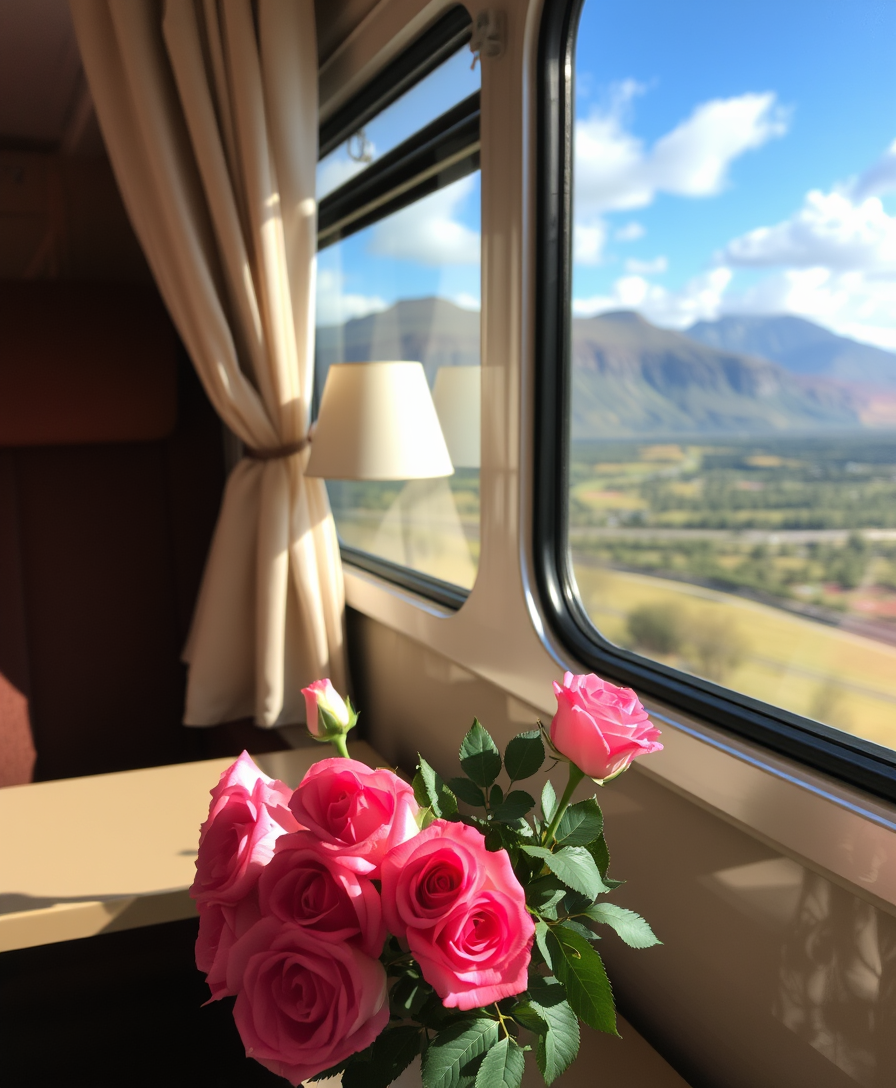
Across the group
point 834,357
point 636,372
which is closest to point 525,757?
point 834,357

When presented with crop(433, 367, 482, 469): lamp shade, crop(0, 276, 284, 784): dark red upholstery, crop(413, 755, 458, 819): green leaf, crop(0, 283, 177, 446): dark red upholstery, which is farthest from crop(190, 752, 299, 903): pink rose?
crop(0, 283, 177, 446): dark red upholstery

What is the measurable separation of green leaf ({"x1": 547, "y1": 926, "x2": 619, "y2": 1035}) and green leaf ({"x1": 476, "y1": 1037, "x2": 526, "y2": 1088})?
52 mm

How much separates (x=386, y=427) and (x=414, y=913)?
1.01 metres

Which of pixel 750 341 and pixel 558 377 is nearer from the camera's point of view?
pixel 558 377

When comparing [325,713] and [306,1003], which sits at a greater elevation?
[325,713]

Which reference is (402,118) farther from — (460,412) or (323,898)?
(323,898)

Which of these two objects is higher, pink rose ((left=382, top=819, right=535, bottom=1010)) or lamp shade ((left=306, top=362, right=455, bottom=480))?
lamp shade ((left=306, top=362, right=455, bottom=480))

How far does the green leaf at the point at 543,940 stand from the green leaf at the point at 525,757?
107 mm

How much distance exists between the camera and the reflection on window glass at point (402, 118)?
146 centimetres

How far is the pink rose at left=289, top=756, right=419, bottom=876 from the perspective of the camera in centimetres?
54

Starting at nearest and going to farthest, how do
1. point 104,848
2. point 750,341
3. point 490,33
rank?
1. point 490,33
2. point 104,848
3. point 750,341

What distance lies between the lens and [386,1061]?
0.58 m

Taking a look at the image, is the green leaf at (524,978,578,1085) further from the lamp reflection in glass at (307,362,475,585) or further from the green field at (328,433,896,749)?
the lamp reflection in glass at (307,362,475,585)

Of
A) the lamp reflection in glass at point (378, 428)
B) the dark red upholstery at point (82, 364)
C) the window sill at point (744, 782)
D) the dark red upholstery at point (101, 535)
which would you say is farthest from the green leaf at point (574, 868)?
the dark red upholstery at point (82, 364)
